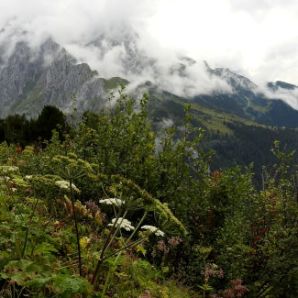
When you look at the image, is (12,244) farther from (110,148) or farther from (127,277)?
(110,148)

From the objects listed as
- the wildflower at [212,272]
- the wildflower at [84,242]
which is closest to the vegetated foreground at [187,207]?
the wildflower at [212,272]

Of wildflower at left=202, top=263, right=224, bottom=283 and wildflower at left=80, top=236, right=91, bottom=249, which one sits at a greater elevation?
wildflower at left=80, top=236, right=91, bottom=249

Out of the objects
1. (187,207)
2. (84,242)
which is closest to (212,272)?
(187,207)

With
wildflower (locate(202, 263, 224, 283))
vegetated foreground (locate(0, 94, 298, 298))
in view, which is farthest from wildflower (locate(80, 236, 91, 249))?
wildflower (locate(202, 263, 224, 283))

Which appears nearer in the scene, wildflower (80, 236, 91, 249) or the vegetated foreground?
wildflower (80, 236, 91, 249)

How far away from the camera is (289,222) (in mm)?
12664

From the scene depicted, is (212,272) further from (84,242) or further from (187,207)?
(84,242)

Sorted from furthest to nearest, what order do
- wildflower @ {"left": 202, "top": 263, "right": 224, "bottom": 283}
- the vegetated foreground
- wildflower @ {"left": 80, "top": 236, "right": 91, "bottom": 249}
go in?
the vegetated foreground
wildflower @ {"left": 202, "top": 263, "right": 224, "bottom": 283}
wildflower @ {"left": 80, "top": 236, "right": 91, "bottom": 249}

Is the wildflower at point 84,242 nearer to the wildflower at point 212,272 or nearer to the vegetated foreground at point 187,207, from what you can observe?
the vegetated foreground at point 187,207

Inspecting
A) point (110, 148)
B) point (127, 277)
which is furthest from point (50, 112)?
point (127, 277)

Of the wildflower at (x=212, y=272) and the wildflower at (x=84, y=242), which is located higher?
the wildflower at (x=84, y=242)

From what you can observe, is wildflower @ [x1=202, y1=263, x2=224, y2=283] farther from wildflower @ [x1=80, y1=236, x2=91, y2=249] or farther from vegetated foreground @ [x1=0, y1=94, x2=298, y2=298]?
wildflower @ [x1=80, y1=236, x2=91, y2=249]

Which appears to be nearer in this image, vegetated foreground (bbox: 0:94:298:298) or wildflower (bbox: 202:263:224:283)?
wildflower (bbox: 202:263:224:283)

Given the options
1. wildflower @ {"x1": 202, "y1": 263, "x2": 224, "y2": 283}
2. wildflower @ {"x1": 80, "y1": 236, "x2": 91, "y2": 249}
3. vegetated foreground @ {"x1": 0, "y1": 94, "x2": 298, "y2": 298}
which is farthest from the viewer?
vegetated foreground @ {"x1": 0, "y1": 94, "x2": 298, "y2": 298}
